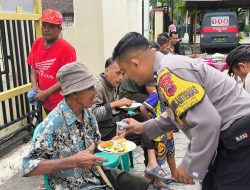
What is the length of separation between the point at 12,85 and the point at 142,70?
273 centimetres

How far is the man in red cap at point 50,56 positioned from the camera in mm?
3576

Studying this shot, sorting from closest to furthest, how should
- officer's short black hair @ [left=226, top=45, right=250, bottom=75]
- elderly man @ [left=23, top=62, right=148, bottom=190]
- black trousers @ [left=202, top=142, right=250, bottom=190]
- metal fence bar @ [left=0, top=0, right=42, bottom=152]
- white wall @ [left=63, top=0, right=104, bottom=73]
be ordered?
black trousers @ [left=202, top=142, right=250, bottom=190] → elderly man @ [left=23, top=62, right=148, bottom=190] → officer's short black hair @ [left=226, top=45, right=250, bottom=75] → metal fence bar @ [left=0, top=0, right=42, bottom=152] → white wall @ [left=63, top=0, right=104, bottom=73]

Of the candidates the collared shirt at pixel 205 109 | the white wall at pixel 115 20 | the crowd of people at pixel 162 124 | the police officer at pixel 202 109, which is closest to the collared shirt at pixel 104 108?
the crowd of people at pixel 162 124

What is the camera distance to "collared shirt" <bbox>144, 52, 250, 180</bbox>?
1606 millimetres

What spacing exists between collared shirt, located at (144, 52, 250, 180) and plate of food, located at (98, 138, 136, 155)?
2.75ft

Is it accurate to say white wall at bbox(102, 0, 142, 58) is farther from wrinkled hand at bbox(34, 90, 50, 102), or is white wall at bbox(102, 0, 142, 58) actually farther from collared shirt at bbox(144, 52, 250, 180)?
collared shirt at bbox(144, 52, 250, 180)

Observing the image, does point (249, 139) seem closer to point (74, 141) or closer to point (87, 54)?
point (74, 141)

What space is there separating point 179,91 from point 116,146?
111 cm

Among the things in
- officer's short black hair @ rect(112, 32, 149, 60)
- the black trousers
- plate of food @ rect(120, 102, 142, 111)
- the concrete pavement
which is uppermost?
officer's short black hair @ rect(112, 32, 149, 60)

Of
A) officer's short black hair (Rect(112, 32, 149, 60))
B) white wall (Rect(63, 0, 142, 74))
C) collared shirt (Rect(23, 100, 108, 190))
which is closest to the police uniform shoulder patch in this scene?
officer's short black hair (Rect(112, 32, 149, 60))

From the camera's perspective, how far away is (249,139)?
1.75m

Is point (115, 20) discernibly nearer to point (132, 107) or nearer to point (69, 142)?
point (132, 107)

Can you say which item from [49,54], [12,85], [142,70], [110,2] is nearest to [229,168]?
[142,70]

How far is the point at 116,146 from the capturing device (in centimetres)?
261
